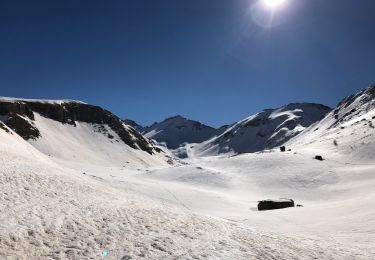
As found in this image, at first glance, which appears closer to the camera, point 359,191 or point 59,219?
point 59,219

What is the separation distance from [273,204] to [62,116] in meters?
138

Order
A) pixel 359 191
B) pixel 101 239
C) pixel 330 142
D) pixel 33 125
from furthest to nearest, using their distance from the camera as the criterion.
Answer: pixel 33 125 → pixel 330 142 → pixel 359 191 → pixel 101 239

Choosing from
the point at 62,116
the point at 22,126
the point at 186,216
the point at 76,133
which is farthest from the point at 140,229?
the point at 62,116

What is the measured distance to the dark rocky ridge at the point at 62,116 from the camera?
13038 cm

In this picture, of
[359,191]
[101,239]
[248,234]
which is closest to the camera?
[101,239]

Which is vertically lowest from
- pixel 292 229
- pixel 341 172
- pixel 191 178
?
pixel 292 229

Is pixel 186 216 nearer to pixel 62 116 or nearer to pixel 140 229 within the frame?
pixel 140 229

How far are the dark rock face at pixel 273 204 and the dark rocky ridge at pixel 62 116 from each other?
9976 centimetres

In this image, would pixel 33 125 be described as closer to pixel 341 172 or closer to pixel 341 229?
pixel 341 172

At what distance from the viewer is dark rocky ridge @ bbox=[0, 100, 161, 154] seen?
130 m

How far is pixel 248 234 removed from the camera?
18844 millimetres

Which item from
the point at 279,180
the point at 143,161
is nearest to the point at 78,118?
the point at 143,161

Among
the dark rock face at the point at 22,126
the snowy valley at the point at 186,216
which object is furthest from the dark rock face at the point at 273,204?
the dark rock face at the point at 22,126

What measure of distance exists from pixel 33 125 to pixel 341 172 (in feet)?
347
